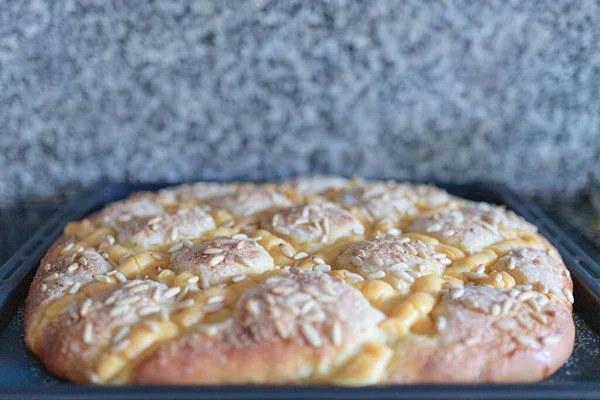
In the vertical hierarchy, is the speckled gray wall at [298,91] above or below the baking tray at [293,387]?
above

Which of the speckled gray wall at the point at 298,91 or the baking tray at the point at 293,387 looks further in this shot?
the speckled gray wall at the point at 298,91

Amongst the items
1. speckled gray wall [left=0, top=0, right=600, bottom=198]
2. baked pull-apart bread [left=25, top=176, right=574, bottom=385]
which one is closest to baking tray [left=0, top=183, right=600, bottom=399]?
baked pull-apart bread [left=25, top=176, right=574, bottom=385]

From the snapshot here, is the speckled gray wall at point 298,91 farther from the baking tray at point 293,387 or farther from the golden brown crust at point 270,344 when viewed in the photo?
the golden brown crust at point 270,344

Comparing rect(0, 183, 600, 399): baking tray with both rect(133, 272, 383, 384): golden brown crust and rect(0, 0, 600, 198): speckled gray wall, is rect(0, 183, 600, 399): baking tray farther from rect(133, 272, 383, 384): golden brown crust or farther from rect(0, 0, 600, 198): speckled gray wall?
rect(0, 0, 600, 198): speckled gray wall

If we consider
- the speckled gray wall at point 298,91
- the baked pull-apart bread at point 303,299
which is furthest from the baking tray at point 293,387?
the speckled gray wall at point 298,91

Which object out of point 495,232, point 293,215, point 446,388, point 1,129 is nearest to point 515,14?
point 495,232
